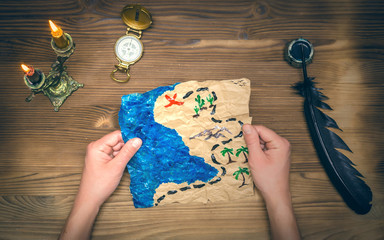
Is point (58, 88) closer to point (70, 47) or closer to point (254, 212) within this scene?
point (70, 47)

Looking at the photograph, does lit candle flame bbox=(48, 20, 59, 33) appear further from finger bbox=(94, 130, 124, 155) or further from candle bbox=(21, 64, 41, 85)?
finger bbox=(94, 130, 124, 155)

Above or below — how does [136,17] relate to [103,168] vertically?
above

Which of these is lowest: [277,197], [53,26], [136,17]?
[277,197]

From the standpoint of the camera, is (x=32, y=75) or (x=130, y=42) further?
(x=130, y=42)

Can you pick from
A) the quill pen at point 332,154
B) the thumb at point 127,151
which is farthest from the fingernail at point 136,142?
the quill pen at point 332,154

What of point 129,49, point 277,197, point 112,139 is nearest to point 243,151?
point 277,197

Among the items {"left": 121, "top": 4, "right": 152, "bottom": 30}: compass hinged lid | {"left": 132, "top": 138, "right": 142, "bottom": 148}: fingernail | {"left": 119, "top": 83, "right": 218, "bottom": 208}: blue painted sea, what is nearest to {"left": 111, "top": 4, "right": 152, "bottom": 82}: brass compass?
{"left": 121, "top": 4, "right": 152, "bottom": 30}: compass hinged lid

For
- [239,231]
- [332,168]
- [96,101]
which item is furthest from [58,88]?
[332,168]

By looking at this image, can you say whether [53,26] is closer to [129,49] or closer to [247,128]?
[129,49]
